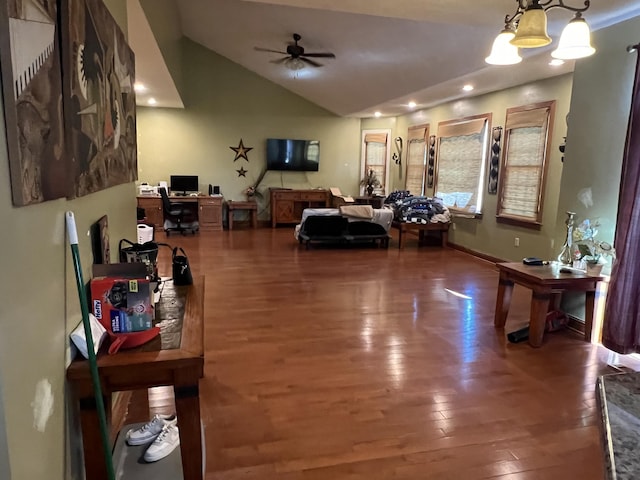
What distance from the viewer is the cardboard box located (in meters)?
1.56

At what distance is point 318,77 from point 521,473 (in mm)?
6980

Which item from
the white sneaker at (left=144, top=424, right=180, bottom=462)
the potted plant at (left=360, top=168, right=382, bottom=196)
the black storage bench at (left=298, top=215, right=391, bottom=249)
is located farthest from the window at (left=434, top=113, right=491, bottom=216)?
the white sneaker at (left=144, top=424, right=180, bottom=462)

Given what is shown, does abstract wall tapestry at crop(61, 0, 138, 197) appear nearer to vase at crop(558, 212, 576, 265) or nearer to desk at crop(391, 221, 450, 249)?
vase at crop(558, 212, 576, 265)

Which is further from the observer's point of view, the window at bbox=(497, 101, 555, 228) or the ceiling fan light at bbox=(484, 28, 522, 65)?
the window at bbox=(497, 101, 555, 228)

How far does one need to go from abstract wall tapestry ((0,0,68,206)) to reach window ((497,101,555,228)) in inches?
214

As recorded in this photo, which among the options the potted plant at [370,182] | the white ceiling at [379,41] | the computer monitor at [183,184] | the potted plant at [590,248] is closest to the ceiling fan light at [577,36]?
the white ceiling at [379,41]

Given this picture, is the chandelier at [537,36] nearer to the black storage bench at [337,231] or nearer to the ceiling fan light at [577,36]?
the ceiling fan light at [577,36]

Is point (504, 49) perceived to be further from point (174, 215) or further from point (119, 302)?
point (174, 215)

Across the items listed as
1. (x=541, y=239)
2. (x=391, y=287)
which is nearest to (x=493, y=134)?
(x=541, y=239)

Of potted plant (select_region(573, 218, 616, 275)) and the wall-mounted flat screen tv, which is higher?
the wall-mounted flat screen tv

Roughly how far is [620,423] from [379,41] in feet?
17.2

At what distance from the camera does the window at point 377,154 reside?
379 inches

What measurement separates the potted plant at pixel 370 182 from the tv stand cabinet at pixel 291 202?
93 centimetres

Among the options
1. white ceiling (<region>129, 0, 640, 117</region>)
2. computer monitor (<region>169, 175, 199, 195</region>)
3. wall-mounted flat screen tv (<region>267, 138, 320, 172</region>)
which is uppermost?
white ceiling (<region>129, 0, 640, 117</region>)
